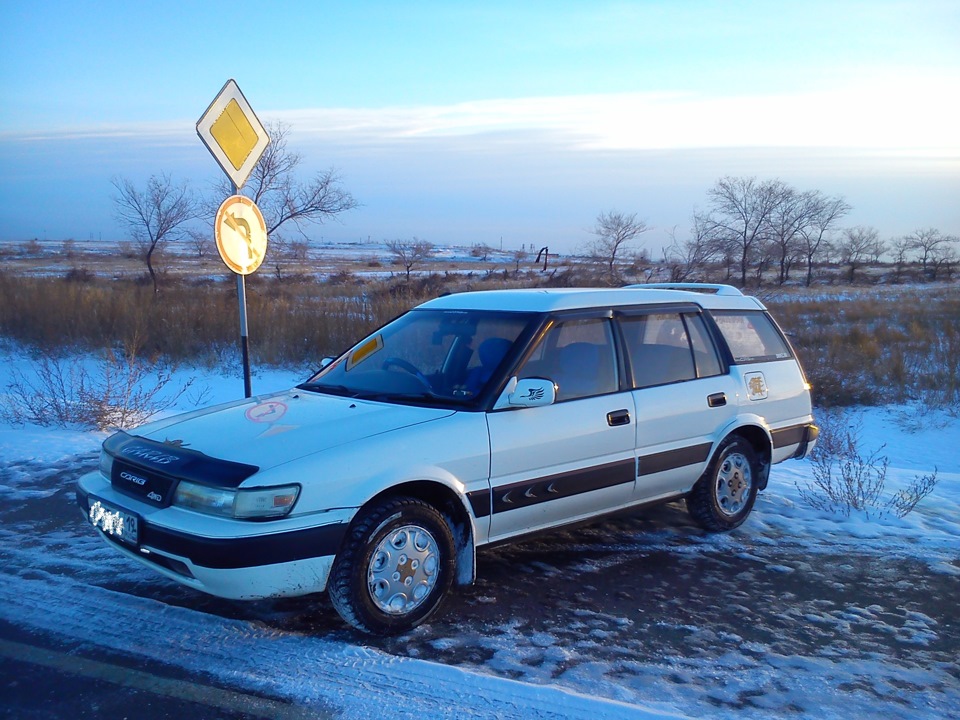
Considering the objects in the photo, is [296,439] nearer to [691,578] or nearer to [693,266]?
[691,578]

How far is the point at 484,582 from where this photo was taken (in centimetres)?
477

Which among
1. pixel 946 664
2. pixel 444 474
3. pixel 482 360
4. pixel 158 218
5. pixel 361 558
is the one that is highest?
pixel 158 218

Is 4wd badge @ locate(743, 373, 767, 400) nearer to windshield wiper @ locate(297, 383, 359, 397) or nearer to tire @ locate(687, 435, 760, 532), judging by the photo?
tire @ locate(687, 435, 760, 532)

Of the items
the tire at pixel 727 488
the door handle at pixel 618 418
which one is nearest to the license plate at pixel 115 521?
the door handle at pixel 618 418

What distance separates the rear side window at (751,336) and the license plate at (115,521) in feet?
13.9

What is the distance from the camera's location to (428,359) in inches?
197

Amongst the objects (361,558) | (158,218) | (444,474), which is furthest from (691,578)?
(158,218)

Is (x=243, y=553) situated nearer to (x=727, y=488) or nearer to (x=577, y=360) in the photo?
(x=577, y=360)

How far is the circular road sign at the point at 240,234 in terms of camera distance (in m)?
6.45

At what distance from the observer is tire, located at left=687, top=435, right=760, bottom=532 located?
5.64 metres

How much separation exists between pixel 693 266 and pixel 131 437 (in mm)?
19253

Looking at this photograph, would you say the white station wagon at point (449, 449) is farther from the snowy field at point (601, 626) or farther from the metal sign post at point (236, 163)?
the metal sign post at point (236, 163)

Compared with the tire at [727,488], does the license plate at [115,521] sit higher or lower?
higher

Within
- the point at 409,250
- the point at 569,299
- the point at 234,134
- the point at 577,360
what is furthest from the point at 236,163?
the point at 409,250
